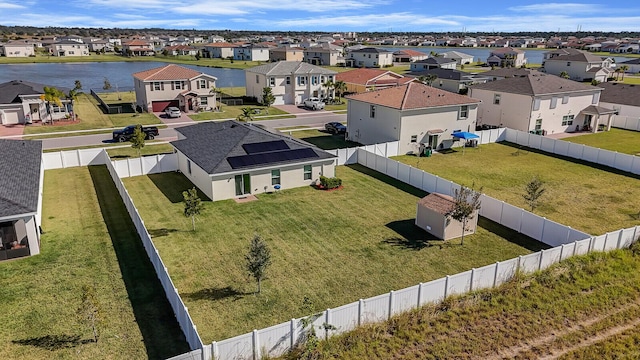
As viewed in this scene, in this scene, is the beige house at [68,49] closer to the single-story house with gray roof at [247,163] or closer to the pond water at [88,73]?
the pond water at [88,73]

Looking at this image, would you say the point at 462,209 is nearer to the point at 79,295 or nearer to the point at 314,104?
the point at 79,295

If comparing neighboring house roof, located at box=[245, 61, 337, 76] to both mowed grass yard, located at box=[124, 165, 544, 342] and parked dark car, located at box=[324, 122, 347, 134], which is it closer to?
parked dark car, located at box=[324, 122, 347, 134]

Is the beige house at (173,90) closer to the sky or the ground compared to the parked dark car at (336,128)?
closer to the sky

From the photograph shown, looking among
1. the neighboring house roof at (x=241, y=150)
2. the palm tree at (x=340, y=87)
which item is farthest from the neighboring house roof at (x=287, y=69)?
the neighboring house roof at (x=241, y=150)

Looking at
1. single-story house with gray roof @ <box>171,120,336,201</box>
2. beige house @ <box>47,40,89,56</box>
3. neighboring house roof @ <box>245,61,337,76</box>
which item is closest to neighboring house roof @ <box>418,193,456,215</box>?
single-story house with gray roof @ <box>171,120,336,201</box>

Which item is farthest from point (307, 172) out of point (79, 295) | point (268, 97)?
→ point (268, 97)

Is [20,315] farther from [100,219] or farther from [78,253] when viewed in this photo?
[100,219]
